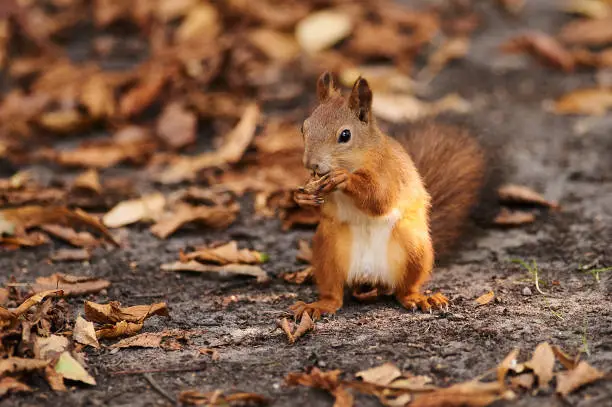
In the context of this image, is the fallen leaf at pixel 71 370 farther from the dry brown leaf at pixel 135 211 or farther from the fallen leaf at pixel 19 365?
the dry brown leaf at pixel 135 211

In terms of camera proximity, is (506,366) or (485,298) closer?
(506,366)

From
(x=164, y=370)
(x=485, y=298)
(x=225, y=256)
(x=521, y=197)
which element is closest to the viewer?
(x=164, y=370)

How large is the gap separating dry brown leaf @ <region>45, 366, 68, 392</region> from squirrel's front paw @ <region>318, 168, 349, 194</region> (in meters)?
1.05

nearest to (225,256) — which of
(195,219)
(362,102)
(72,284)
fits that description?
(195,219)

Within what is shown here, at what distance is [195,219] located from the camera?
Answer: 4246mm

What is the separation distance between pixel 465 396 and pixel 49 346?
1361 mm

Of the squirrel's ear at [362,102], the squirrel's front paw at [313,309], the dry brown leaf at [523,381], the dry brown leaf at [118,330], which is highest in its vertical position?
the squirrel's ear at [362,102]

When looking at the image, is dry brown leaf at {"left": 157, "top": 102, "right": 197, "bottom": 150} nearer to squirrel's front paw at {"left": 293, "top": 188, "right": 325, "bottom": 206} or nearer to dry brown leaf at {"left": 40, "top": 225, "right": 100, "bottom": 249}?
dry brown leaf at {"left": 40, "top": 225, "right": 100, "bottom": 249}

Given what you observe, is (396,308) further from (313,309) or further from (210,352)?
(210,352)

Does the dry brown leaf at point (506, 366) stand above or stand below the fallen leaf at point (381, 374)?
above

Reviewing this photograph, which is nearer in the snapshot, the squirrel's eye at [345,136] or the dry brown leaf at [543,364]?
the dry brown leaf at [543,364]

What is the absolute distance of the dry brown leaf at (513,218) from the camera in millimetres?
4176

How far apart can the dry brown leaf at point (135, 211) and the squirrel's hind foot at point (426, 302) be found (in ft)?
5.16

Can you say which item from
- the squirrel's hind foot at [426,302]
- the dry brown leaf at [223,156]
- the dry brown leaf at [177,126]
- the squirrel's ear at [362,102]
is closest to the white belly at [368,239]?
the squirrel's hind foot at [426,302]
